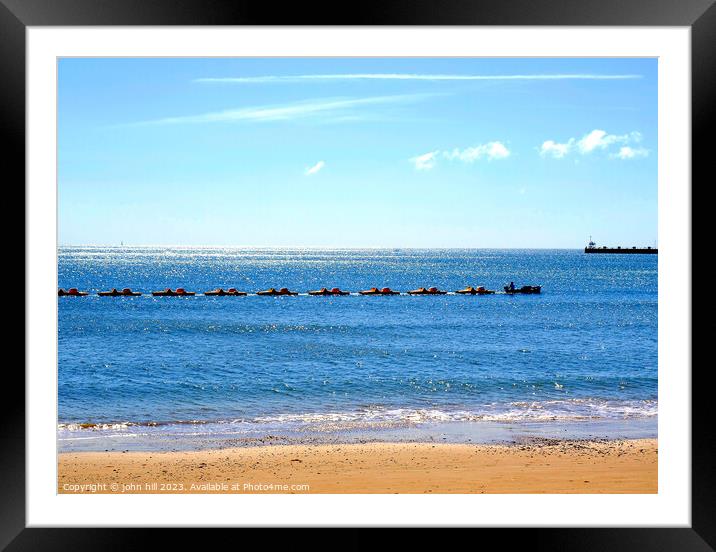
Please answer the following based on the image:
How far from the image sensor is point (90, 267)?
30859 mm

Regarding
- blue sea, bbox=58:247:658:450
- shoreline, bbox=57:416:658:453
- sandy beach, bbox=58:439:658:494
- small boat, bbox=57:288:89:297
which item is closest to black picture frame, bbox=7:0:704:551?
sandy beach, bbox=58:439:658:494

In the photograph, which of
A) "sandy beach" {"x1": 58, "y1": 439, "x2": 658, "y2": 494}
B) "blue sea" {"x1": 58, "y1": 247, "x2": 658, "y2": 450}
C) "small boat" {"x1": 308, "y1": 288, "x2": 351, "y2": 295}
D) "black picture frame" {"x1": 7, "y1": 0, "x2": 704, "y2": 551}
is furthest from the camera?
"small boat" {"x1": 308, "y1": 288, "x2": 351, "y2": 295}

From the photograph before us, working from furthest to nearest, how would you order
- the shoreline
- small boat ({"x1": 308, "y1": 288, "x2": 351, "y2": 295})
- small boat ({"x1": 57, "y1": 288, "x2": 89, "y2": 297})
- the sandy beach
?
Result: 1. small boat ({"x1": 308, "y1": 288, "x2": 351, "y2": 295})
2. small boat ({"x1": 57, "y1": 288, "x2": 89, "y2": 297})
3. the shoreline
4. the sandy beach

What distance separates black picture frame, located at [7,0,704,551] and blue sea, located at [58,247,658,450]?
268 cm

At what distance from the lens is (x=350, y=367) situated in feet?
32.1

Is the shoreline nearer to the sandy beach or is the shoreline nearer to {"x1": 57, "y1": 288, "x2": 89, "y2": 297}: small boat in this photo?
the sandy beach

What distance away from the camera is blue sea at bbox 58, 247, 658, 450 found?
17.3 feet
